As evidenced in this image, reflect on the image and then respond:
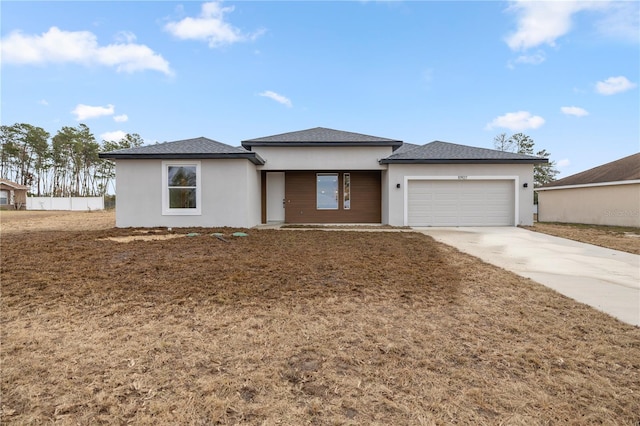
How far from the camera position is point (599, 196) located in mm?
17141

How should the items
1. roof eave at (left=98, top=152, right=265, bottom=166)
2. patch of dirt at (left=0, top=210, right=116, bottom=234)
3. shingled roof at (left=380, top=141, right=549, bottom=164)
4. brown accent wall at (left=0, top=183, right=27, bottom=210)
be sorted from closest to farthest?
roof eave at (left=98, top=152, right=265, bottom=166) < patch of dirt at (left=0, top=210, right=116, bottom=234) < shingled roof at (left=380, top=141, right=549, bottom=164) < brown accent wall at (left=0, top=183, right=27, bottom=210)

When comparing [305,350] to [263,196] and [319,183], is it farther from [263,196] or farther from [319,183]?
[263,196]

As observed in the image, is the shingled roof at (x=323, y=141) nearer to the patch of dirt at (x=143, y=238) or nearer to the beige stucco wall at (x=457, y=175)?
the beige stucco wall at (x=457, y=175)

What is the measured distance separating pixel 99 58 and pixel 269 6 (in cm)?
831

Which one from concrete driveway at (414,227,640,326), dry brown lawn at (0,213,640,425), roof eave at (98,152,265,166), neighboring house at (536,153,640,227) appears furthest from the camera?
neighboring house at (536,153,640,227)

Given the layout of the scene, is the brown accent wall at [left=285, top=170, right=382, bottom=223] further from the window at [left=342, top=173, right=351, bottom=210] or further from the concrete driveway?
the concrete driveway

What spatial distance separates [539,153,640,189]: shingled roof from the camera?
16.1 meters

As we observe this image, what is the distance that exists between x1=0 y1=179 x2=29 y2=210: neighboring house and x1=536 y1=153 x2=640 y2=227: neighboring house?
49198 millimetres

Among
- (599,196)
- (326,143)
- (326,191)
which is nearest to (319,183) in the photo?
(326,191)

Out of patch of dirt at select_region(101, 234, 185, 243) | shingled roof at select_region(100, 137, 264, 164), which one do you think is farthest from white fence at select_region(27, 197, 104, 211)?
patch of dirt at select_region(101, 234, 185, 243)

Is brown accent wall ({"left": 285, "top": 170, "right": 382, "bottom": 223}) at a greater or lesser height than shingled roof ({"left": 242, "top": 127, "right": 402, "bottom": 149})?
lesser

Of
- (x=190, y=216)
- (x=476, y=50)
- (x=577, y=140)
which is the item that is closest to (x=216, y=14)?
(x=190, y=216)

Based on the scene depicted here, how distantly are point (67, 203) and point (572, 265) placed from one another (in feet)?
137

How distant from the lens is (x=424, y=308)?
3.86m
